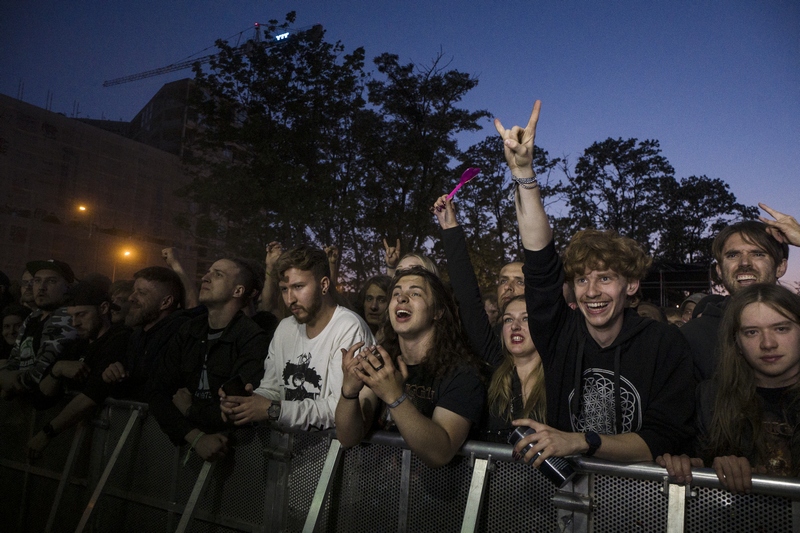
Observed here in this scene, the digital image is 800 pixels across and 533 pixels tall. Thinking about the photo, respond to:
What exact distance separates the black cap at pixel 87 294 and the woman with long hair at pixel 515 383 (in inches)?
142

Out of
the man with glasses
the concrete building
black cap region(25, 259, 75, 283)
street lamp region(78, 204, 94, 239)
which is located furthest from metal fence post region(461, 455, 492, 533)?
street lamp region(78, 204, 94, 239)

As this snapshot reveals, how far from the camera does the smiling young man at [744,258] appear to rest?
3074 mm

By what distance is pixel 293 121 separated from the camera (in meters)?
20.3

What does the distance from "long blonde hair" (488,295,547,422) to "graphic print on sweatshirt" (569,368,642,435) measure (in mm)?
309

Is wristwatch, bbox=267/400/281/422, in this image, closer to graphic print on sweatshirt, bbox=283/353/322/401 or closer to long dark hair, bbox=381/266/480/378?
graphic print on sweatshirt, bbox=283/353/322/401

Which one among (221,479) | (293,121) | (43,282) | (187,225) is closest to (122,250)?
(187,225)

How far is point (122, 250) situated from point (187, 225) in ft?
87.3

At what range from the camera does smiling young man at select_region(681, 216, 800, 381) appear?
3074 mm

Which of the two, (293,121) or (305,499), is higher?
(293,121)

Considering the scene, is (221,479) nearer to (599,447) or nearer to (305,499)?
(305,499)

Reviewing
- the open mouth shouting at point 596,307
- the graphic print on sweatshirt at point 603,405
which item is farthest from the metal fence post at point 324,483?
the open mouth shouting at point 596,307

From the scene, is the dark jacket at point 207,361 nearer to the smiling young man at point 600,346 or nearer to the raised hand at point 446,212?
the raised hand at point 446,212

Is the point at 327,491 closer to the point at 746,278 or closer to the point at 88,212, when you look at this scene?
the point at 746,278

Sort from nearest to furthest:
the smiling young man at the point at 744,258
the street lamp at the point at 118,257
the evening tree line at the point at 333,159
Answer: the smiling young man at the point at 744,258, the evening tree line at the point at 333,159, the street lamp at the point at 118,257
